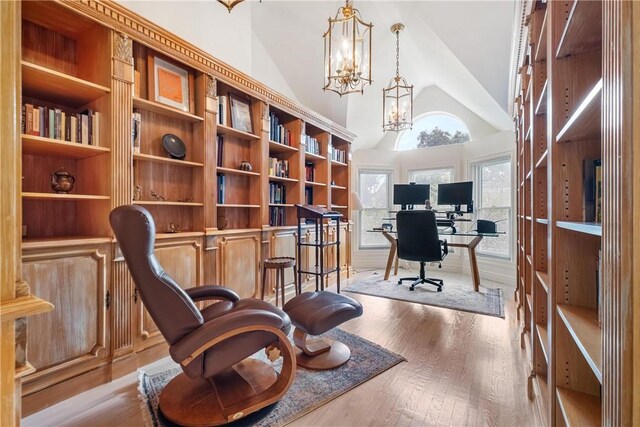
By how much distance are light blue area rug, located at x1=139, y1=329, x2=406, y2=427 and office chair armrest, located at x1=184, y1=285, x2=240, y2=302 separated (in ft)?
1.89

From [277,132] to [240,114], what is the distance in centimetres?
59

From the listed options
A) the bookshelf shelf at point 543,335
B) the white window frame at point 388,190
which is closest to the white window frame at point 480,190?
the white window frame at point 388,190

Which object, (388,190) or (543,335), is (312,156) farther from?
(543,335)

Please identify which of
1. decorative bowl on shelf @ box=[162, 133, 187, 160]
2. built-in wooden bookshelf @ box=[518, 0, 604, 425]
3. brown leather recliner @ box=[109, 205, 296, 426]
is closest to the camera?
built-in wooden bookshelf @ box=[518, 0, 604, 425]

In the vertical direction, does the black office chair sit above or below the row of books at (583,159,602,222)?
below

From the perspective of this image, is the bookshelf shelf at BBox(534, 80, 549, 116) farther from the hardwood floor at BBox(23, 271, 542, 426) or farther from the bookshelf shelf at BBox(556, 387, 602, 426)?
the hardwood floor at BBox(23, 271, 542, 426)

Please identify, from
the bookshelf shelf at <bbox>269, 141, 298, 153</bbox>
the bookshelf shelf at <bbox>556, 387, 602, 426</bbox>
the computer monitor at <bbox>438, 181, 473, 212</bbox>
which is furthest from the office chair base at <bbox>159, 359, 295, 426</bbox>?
the computer monitor at <bbox>438, 181, 473, 212</bbox>

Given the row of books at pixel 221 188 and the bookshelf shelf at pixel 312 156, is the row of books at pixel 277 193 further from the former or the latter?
the row of books at pixel 221 188

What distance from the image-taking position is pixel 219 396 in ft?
5.41

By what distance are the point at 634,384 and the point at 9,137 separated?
134 cm

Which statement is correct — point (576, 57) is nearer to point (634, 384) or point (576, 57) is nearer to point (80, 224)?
point (634, 384)

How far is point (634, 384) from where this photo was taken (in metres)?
0.56

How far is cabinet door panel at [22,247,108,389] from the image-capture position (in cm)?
167

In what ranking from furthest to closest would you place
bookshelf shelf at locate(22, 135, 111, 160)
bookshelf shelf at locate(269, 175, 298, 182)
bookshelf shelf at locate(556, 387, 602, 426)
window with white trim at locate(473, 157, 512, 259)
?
1. window with white trim at locate(473, 157, 512, 259)
2. bookshelf shelf at locate(269, 175, 298, 182)
3. bookshelf shelf at locate(22, 135, 111, 160)
4. bookshelf shelf at locate(556, 387, 602, 426)
